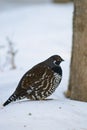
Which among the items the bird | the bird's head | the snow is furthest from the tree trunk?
the bird

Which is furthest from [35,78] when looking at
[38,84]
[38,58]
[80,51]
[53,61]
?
[38,58]

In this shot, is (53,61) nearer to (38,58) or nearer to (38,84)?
(38,84)

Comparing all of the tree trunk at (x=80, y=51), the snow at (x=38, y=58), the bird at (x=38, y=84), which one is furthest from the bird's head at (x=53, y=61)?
the tree trunk at (x=80, y=51)

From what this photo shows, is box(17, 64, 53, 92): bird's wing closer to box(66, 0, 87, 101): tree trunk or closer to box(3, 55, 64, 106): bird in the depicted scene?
box(3, 55, 64, 106): bird

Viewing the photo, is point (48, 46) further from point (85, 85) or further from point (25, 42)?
point (85, 85)

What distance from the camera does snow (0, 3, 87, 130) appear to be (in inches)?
254

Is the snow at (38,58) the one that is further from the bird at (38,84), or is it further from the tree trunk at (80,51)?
the tree trunk at (80,51)

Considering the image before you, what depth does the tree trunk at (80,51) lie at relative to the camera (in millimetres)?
8258

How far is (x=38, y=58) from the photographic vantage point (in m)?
14.5

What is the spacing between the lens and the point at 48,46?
15867 mm

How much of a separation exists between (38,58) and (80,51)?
6.14 m

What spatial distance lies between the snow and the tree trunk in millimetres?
430

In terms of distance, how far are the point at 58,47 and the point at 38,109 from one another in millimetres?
8871

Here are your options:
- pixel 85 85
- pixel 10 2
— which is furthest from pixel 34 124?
pixel 10 2
